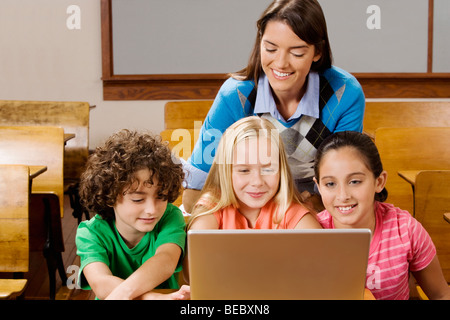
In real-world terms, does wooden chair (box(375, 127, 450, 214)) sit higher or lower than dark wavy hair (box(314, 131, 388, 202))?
lower

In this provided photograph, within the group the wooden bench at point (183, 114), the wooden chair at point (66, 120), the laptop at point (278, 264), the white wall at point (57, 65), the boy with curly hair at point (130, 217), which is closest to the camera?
the laptop at point (278, 264)

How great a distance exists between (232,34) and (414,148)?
→ 2.46 meters

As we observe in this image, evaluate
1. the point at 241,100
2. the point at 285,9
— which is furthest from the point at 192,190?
the point at 285,9

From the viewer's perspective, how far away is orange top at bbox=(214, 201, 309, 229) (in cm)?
127

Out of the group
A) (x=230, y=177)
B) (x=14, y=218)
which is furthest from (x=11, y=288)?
(x=230, y=177)

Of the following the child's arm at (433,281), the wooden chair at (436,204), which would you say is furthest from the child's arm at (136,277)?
the wooden chair at (436,204)

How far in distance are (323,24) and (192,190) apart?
0.64 m

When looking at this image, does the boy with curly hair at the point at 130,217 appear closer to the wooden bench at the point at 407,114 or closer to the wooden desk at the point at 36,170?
the wooden desk at the point at 36,170

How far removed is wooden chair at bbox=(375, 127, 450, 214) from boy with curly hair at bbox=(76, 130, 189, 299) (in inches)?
56.0

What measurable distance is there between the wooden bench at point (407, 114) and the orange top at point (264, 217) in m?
2.11

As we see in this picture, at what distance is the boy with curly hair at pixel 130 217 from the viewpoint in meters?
1.17

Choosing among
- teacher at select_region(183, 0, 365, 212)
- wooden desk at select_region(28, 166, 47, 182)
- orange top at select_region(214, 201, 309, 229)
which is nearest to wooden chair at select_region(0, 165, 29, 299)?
wooden desk at select_region(28, 166, 47, 182)

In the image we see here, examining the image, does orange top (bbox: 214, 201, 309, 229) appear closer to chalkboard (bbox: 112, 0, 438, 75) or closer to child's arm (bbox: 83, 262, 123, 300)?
child's arm (bbox: 83, 262, 123, 300)

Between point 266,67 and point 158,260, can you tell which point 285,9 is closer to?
point 266,67
